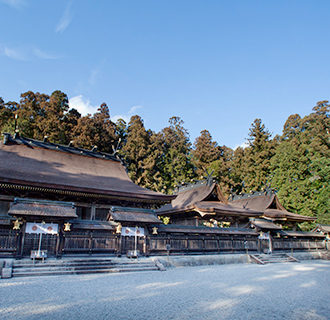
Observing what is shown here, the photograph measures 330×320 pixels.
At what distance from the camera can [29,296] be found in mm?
6105

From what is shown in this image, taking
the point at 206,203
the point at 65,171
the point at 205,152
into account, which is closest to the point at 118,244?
the point at 65,171

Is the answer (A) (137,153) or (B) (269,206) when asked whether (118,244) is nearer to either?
(B) (269,206)

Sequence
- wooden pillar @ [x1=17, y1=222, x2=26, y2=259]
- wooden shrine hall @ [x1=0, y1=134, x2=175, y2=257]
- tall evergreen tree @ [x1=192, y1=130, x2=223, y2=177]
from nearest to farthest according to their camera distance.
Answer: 1. wooden pillar @ [x1=17, y1=222, x2=26, y2=259]
2. wooden shrine hall @ [x1=0, y1=134, x2=175, y2=257]
3. tall evergreen tree @ [x1=192, y1=130, x2=223, y2=177]

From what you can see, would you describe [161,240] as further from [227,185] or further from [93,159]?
[227,185]

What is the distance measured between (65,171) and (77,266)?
744 centimetres

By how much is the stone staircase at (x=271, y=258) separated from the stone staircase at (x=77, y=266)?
7200mm

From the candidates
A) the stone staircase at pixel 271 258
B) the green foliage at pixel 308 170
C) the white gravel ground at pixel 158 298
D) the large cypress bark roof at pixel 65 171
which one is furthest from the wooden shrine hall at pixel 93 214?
the green foliage at pixel 308 170

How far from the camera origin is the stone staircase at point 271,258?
15.9 metres

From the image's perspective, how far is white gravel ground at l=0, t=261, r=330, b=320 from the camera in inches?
200

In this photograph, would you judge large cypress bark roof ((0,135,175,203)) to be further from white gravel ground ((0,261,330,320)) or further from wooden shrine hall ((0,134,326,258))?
white gravel ground ((0,261,330,320))

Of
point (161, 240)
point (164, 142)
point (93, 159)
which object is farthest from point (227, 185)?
point (161, 240)

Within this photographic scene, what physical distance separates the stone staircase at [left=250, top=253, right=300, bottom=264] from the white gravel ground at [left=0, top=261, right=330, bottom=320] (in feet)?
23.1

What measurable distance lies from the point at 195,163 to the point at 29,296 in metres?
35.3

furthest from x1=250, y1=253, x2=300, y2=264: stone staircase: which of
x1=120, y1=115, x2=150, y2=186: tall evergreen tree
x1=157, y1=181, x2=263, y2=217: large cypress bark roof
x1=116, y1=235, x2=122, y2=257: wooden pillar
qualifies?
x1=120, y1=115, x2=150, y2=186: tall evergreen tree
